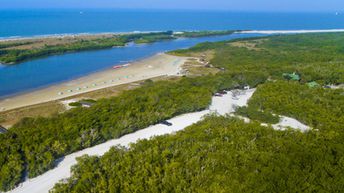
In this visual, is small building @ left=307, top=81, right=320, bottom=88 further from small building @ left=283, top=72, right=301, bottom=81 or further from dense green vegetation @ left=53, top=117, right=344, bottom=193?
dense green vegetation @ left=53, top=117, right=344, bottom=193

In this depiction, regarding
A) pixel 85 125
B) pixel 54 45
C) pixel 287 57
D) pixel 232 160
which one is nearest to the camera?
pixel 232 160

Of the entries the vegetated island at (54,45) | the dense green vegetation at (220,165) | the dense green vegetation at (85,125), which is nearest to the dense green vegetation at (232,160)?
the dense green vegetation at (220,165)

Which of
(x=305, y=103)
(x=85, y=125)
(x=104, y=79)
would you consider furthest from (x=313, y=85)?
(x=104, y=79)

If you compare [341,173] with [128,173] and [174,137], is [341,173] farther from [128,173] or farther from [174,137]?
[128,173]

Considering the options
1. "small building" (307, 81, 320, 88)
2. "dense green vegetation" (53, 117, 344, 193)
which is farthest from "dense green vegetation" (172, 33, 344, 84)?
Result: "dense green vegetation" (53, 117, 344, 193)

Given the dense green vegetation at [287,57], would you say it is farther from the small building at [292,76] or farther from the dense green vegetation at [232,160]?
the dense green vegetation at [232,160]

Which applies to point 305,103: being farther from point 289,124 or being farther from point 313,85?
point 313,85
